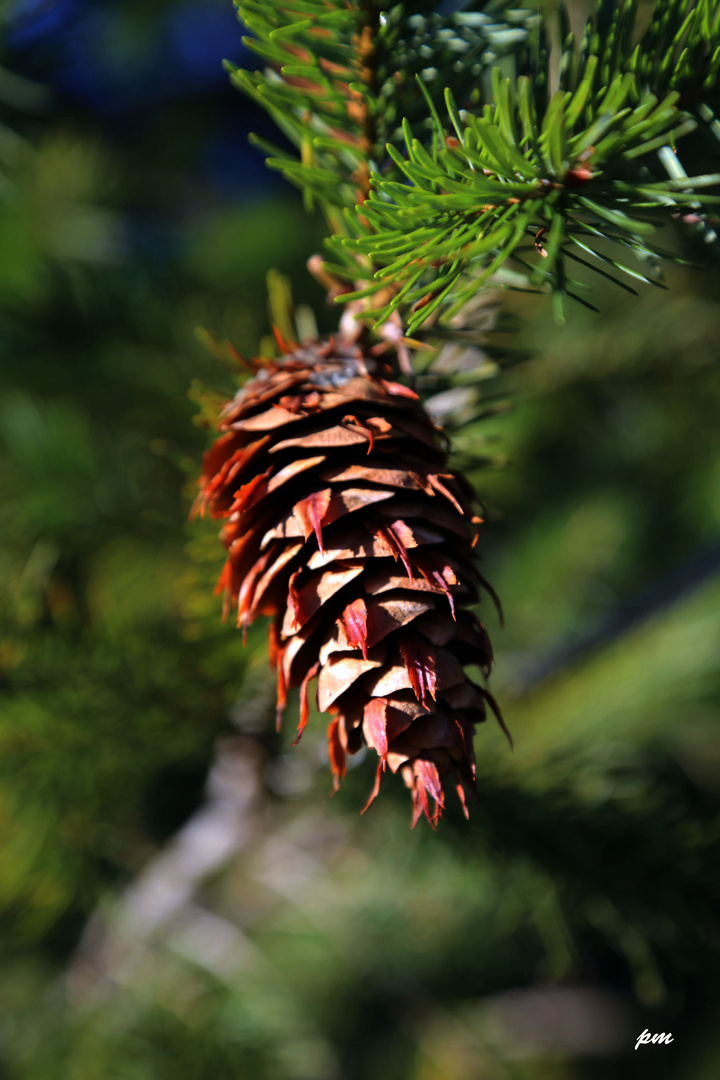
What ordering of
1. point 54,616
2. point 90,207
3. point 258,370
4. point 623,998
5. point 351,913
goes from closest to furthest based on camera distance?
point 258,370, point 54,616, point 90,207, point 351,913, point 623,998

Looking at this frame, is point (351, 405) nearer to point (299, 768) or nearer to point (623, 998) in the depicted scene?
point (299, 768)

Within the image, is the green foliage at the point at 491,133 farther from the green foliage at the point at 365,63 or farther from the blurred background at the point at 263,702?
the blurred background at the point at 263,702

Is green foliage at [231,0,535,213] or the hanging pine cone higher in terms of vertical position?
green foliage at [231,0,535,213]

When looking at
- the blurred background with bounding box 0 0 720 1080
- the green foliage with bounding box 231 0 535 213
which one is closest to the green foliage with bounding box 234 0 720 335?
the green foliage with bounding box 231 0 535 213

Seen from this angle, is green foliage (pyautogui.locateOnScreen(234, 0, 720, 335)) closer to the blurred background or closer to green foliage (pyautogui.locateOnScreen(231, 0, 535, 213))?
green foliage (pyautogui.locateOnScreen(231, 0, 535, 213))

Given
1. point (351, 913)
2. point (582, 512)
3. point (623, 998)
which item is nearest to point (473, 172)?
point (582, 512)

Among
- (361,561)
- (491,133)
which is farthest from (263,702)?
(491,133)
